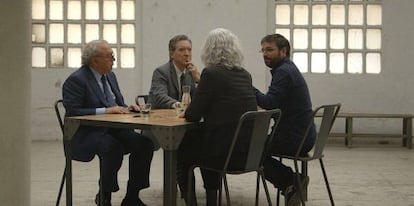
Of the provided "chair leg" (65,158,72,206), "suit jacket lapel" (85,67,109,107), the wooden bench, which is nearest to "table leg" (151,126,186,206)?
"chair leg" (65,158,72,206)

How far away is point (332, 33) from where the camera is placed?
315 inches

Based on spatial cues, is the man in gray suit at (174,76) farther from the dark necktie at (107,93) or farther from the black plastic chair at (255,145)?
the black plastic chair at (255,145)

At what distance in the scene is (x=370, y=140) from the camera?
7.89 meters

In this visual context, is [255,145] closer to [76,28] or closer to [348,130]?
[348,130]

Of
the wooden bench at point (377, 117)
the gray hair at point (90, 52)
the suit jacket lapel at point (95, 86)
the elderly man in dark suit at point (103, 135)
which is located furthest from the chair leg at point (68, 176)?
the wooden bench at point (377, 117)

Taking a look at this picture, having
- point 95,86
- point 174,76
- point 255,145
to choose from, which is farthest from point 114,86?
point 255,145

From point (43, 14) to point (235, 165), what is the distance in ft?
17.7

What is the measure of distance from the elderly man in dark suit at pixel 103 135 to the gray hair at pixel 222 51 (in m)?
0.75

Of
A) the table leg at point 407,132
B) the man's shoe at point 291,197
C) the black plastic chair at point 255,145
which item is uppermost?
the black plastic chair at point 255,145

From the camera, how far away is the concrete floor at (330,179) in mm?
4523

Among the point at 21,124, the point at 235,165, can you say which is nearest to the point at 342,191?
the point at 235,165

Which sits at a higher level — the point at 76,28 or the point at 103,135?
the point at 76,28

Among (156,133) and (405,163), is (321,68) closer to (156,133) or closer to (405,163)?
(405,163)

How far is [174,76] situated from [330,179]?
181cm
